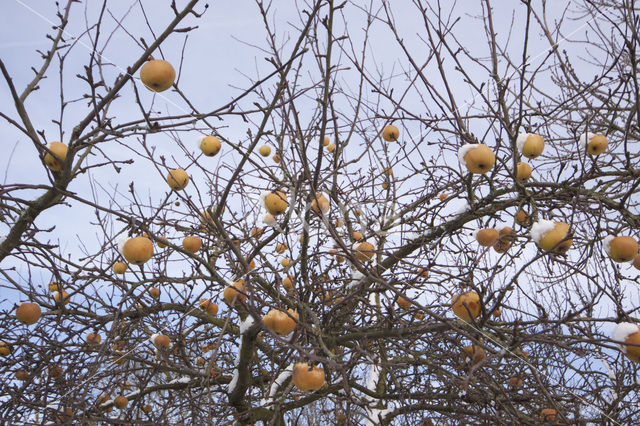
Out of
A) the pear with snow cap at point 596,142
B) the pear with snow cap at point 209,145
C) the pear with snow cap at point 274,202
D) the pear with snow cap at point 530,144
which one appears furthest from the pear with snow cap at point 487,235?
the pear with snow cap at point 209,145

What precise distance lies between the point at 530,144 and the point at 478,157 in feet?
1.72

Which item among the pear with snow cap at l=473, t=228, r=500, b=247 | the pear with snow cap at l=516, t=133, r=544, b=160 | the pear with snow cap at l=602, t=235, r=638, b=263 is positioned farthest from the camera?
the pear with snow cap at l=473, t=228, r=500, b=247

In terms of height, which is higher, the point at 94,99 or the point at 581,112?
the point at 581,112

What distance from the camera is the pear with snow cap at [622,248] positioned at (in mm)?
2586

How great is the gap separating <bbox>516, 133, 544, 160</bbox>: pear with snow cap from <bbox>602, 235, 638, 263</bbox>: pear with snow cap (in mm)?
704

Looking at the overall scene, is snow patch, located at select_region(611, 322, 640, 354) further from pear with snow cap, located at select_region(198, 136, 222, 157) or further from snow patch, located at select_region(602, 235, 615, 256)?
pear with snow cap, located at select_region(198, 136, 222, 157)

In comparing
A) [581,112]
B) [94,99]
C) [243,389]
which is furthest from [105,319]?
[581,112]

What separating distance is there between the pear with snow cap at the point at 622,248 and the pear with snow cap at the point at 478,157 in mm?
864

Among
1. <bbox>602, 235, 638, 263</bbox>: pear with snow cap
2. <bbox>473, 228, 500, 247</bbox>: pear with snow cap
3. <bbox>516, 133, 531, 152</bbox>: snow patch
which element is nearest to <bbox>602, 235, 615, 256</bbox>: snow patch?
<bbox>602, 235, 638, 263</bbox>: pear with snow cap

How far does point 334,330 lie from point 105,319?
80.9 inches

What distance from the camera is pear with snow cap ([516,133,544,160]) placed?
2.90m

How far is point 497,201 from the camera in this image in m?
3.58

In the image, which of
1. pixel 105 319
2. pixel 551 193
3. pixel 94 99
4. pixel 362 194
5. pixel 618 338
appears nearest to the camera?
pixel 94 99

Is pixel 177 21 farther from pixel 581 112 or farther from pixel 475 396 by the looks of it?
pixel 581 112
